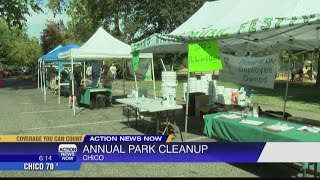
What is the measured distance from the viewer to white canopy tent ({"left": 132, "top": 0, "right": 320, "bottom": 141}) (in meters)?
5.75

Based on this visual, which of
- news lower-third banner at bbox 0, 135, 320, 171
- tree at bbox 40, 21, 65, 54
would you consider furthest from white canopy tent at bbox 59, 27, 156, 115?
tree at bbox 40, 21, 65, 54

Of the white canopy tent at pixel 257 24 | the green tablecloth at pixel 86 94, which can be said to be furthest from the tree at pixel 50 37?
the white canopy tent at pixel 257 24

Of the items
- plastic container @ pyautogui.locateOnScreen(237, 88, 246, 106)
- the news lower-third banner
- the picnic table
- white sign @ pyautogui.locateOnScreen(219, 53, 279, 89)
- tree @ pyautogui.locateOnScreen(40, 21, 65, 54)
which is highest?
tree @ pyautogui.locateOnScreen(40, 21, 65, 54)

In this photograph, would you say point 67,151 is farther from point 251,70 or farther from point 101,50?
point 101,50

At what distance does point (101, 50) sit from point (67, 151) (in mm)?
8078

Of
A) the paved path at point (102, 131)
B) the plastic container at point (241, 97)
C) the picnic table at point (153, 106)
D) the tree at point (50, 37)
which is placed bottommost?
the paved path at point (102, 131)

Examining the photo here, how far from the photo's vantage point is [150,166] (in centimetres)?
648

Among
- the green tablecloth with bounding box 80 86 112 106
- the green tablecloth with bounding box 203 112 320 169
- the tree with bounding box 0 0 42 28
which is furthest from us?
the tree with bounding box 0 0 42 28

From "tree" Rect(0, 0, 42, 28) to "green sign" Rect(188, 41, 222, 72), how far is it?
23277 mm

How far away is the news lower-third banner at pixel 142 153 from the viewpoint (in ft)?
17.1

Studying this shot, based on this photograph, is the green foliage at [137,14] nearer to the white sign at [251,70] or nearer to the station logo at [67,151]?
the white sign at [251,70]

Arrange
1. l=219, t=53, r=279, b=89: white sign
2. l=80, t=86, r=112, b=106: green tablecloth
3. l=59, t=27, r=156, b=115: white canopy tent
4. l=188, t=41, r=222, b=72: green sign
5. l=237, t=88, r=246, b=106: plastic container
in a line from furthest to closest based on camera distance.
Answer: l=80, t=86, r=112, b=106: green tablecloth
l=59, t=27, r=156, b=115: white canopy tent
l=237, t=88, r=246, b=106: plastic container
l=219, t=53, r=279, b=89: white sign
l=188, t=41, r=222, b=72: green sign

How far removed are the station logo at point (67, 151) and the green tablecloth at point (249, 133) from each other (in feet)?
9.23

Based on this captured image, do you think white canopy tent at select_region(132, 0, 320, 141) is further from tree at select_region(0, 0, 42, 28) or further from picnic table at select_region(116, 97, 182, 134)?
tree at select_region(0, 0, 42, 28)
